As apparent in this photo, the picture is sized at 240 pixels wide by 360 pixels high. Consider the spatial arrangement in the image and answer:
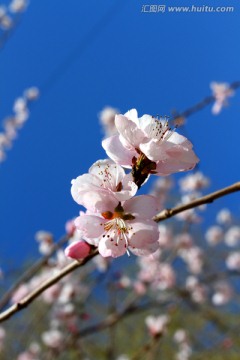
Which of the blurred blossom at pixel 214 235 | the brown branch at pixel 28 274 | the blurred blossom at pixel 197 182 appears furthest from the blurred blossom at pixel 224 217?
the brown branch at pixel 28 274

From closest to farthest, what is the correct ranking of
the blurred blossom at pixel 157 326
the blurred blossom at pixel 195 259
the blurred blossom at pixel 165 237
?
1. the blurred blossom at pixel 157 326
2. the blurred blossom at pixel 165 237
3. the blurred blossom at pixel 195 259

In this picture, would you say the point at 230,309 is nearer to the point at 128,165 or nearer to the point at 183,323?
the point at 183,323

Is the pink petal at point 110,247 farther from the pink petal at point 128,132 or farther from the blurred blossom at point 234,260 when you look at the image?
the blurred blossom at point 234,260

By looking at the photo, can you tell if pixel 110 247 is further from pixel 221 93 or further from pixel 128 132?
pixel 221 93

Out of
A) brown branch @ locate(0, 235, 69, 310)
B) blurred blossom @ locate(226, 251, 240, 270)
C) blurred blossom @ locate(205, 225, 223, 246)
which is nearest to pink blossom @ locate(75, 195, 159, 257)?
brown branch @ locate(0, 235, 69, 310)

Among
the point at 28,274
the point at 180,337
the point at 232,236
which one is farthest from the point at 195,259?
the point at 28,274

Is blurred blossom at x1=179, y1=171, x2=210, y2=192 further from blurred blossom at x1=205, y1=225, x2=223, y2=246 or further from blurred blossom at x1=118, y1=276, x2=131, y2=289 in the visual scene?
blurred blossom at x1=205, y1=225, x2=223, y2=246
